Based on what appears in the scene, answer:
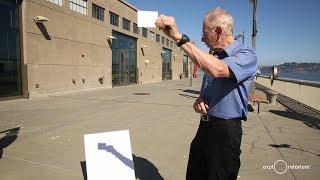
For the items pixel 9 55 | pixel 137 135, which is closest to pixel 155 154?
pixel 137 135

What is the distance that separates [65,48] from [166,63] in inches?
1227

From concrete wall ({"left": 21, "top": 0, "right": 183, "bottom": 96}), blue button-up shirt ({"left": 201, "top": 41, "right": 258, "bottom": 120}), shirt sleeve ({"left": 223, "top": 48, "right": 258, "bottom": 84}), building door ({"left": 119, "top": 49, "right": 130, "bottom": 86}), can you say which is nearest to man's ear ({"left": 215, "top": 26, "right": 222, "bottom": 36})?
blue button-up shirt ({"left": 201, "top": 41, "right": 258, "bottom": 120})

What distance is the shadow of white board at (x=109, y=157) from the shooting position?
3.83m

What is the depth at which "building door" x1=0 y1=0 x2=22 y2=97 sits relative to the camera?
1387 centimetres

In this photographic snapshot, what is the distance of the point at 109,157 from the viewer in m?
3.94

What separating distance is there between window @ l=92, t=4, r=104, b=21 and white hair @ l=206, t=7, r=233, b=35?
2120 centimetres

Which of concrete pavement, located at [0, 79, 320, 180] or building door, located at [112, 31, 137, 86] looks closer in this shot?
concrete pavement, located at [0, 79, 320, 180]

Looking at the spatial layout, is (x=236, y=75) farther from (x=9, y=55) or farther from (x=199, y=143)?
(x=9, y=55)

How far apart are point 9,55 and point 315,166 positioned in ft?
43.8

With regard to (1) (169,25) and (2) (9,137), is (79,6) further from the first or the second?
(1) (169,25)

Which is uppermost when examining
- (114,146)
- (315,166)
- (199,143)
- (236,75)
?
(236,75)

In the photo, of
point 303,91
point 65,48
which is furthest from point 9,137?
point 303,91

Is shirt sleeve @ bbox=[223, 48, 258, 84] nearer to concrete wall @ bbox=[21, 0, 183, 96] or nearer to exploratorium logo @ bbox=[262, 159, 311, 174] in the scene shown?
exploratorium logo @ bbox=[262, 159, 311, 174]

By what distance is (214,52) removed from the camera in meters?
2.61
